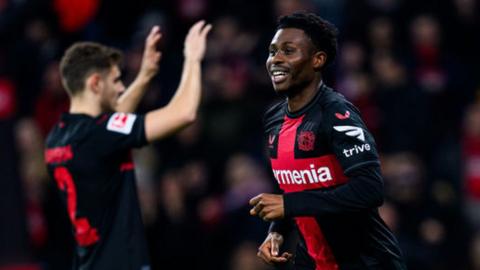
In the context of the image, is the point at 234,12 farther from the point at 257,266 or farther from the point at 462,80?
the point at 257,266

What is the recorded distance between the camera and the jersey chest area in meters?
4.82

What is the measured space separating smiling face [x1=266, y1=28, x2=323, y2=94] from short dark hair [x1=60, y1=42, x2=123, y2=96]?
1.54 meters

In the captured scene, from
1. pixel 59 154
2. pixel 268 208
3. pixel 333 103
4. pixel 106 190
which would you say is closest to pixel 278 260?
pixel 268 208

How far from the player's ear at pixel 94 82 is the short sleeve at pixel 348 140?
5.96 ft

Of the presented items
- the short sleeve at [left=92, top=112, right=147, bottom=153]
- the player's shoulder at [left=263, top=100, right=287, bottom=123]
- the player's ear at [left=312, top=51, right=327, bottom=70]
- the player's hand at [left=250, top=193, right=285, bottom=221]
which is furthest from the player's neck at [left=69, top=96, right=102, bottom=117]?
the player's hand at [left=250, top=193, right=285, bottom=221]

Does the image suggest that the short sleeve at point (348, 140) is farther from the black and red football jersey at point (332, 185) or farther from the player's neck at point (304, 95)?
the player's neck at point (304, 95)

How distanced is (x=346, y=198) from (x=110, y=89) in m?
2.07

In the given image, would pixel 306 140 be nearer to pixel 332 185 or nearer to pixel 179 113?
pixel 332 185

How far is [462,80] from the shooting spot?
997 centimetres

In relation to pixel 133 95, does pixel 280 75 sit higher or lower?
higher

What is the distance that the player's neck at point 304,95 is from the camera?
4984mm

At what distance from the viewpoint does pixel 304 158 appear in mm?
4863

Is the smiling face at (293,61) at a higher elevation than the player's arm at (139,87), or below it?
higher

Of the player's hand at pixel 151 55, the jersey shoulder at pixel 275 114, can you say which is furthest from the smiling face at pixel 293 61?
the player's hand at pixel 151 55
